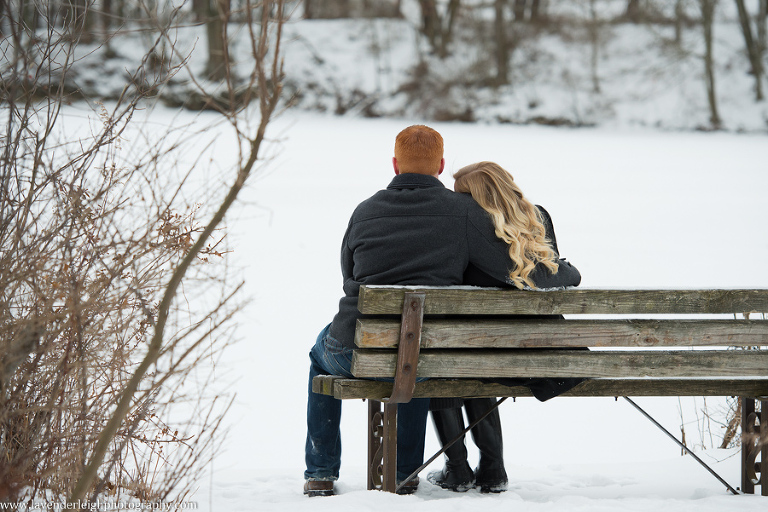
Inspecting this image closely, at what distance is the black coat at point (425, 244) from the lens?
301 cm

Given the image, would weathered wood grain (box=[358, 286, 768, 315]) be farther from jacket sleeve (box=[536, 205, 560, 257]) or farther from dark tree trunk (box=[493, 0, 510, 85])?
dark tree trunk (box=[493, 0, 510, 85])

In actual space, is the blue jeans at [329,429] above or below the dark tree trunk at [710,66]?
below

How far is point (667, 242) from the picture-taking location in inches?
441

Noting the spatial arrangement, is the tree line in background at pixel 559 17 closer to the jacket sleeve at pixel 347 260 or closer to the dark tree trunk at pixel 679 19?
the dark tree trunk at pixel 679 19

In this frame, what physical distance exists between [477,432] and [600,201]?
35.2 ft

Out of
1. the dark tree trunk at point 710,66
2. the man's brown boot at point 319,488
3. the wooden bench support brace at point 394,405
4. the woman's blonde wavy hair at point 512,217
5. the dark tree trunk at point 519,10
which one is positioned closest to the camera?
the wooden bench support brace at point 394,405

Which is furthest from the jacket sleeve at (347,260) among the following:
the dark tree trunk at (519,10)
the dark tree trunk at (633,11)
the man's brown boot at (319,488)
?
the dark tree trunk at (633,11)

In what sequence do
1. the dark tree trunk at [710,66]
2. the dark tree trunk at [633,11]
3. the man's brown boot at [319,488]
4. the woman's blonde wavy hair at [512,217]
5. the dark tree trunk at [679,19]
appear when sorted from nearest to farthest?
the woman's blonde wavy hair at [512,217], the man's brown boot at [319,488], the dark tree trunk at [710,66], the dark tree trunk at [679,19], the dark tree trunk at [633,11]

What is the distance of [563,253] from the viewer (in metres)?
10.6

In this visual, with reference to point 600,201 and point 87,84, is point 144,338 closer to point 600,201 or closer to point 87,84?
point 600,201

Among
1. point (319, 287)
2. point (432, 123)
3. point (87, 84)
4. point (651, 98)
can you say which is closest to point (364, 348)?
point (319, 287)

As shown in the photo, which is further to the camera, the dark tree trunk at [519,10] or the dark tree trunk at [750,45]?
the dark tree trunk at [519,10]

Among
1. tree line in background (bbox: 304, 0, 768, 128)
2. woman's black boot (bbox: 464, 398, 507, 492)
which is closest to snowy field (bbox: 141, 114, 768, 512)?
woman's black boot (bbox: 464, 398, 507, 492)

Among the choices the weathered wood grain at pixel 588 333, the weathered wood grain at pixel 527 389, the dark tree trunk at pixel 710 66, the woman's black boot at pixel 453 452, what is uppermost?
the dark tree trunk at pixel 710 66
